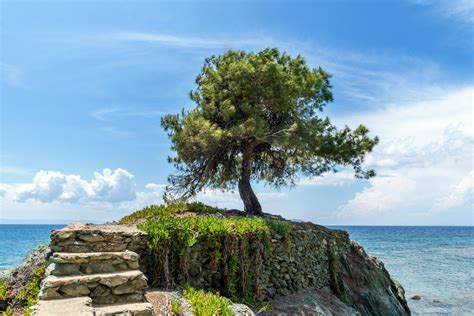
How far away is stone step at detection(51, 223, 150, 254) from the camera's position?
346 inches

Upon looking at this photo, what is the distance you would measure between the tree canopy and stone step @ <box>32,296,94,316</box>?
28.7ft

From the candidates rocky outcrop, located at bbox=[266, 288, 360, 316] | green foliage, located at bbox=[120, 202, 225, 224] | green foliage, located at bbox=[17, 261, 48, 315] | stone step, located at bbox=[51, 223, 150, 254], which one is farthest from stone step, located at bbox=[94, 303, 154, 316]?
green foliage, located at bbox=[120, 202, 225, 224]

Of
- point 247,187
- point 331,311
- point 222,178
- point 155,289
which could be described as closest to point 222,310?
point 155,289

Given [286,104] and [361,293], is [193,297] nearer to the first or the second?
[361,293]

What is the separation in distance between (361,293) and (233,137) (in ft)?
25.3

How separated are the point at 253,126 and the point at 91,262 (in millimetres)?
8529

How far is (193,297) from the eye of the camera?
8.39 m

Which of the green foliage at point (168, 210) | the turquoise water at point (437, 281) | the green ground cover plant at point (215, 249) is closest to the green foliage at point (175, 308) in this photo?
the green ground cover plant at point (215, 249)

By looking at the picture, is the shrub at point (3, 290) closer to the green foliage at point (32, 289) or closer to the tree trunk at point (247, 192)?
the green foliage at point (32, 289)

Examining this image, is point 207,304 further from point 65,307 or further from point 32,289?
point 32,289

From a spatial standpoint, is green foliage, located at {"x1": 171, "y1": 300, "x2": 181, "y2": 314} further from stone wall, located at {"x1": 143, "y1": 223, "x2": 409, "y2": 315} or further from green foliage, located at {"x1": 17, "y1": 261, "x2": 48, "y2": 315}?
green foliage, located at {"x1": 17, "y1": 261, "x2": 48, "y2": 315}

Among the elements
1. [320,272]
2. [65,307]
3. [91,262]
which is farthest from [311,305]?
[65,307]

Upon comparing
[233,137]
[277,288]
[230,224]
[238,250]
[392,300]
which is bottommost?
[392,300]

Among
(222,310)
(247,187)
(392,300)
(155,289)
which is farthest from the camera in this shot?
(247,187)
